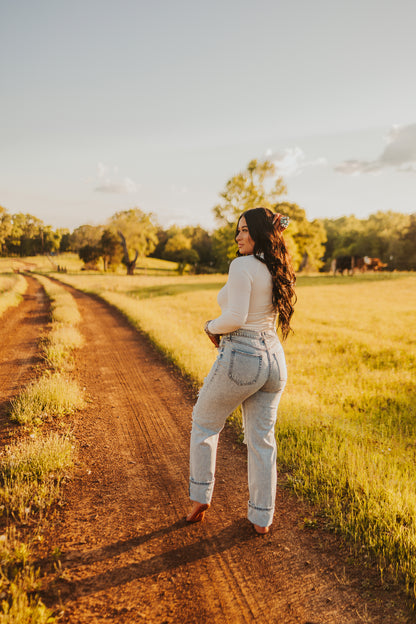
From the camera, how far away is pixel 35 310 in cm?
1689

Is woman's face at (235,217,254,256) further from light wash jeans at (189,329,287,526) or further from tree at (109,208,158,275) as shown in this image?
tree at (109,208,158,275)

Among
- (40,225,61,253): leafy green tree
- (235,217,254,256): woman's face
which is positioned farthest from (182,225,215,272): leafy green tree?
(235,217,254,256): woman's face

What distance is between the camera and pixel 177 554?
288 centimetres

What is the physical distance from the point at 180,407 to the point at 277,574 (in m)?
3.56

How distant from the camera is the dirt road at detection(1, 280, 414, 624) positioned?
7.87 ft

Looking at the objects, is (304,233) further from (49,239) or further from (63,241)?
(63,241)

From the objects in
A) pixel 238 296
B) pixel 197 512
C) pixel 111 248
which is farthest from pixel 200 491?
pixel 111 248

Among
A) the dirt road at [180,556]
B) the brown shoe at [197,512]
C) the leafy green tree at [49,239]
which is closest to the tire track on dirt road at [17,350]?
the dirt road at [180,556]

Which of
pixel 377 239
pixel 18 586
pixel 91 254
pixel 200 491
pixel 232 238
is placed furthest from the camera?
pixel 377 239

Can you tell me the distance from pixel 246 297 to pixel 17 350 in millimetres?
8685

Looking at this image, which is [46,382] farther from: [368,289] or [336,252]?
[336,252]

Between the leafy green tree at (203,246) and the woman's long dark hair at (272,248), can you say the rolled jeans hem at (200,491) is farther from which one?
the leafy green tree at (203,246)

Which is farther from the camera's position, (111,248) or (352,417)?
(111,248)

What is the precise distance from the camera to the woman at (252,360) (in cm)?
279
